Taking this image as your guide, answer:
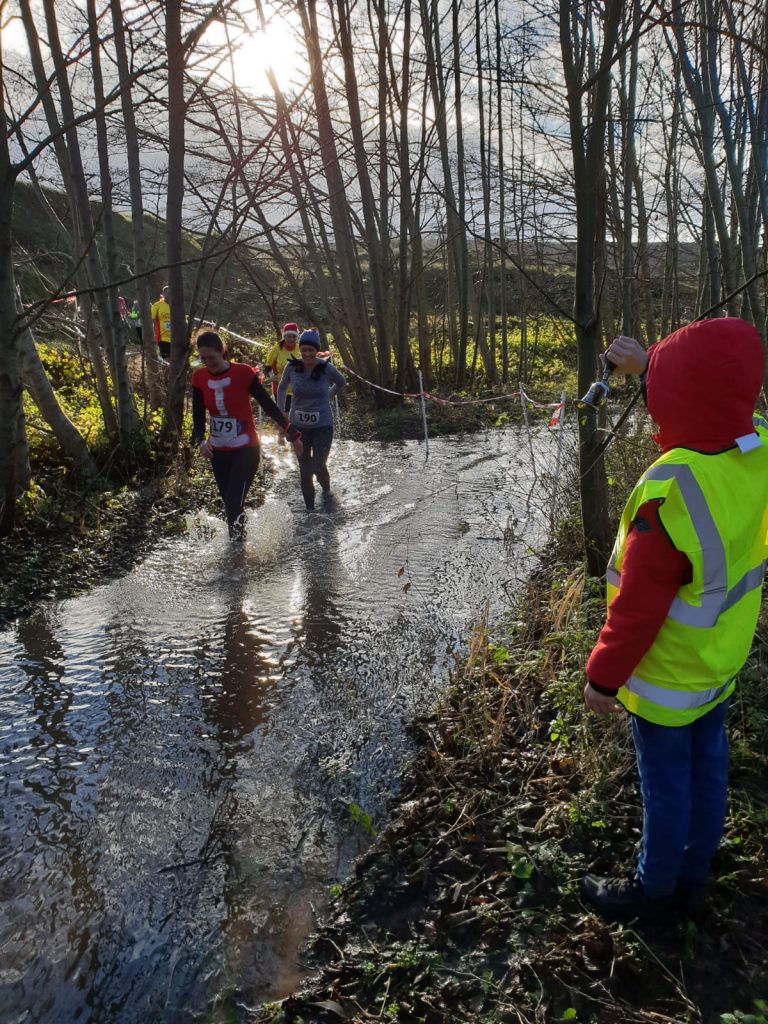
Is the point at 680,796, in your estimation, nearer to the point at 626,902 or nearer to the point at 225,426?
the point at 626,902

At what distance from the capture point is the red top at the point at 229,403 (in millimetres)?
6672

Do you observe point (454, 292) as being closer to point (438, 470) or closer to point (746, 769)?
point (438, 470)

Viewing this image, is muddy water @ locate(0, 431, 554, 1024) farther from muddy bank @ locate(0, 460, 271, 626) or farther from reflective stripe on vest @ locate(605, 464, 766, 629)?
reflective stripe on vest @ locate(605, 464, 766, 629)

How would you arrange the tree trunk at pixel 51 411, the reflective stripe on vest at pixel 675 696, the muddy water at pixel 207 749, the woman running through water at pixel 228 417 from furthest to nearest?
1. the tree trunk at pixel 51 411
2. the woman running through water at pixel 228 417
3. the muddy water at pixel 207 749
4. the reflective stripe on vest at pixel 675 696

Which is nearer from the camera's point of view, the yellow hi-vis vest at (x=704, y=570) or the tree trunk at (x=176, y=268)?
the yellow hi-vis vest at (x=704, y=570)

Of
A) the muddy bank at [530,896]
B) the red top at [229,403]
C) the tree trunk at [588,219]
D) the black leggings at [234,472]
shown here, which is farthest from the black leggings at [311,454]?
the muddy bank at [530,896]

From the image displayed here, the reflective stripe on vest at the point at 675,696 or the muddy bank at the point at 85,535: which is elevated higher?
the reflective stripe on vest at the point at 675,696

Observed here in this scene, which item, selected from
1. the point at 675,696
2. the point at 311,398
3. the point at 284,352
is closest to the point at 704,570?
the point at 675,696

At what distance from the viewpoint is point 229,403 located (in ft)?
22.0

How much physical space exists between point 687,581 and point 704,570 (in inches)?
2.6

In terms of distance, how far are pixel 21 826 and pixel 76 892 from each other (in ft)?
1.86

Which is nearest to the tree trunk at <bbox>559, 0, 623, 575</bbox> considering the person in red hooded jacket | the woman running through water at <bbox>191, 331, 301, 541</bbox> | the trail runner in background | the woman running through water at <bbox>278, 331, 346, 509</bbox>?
the person in red hooded jacket

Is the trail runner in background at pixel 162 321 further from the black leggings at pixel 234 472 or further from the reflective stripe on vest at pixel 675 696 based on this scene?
the reflective stripe on vest at pixel 675 696

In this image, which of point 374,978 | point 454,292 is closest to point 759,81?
point 374,978
